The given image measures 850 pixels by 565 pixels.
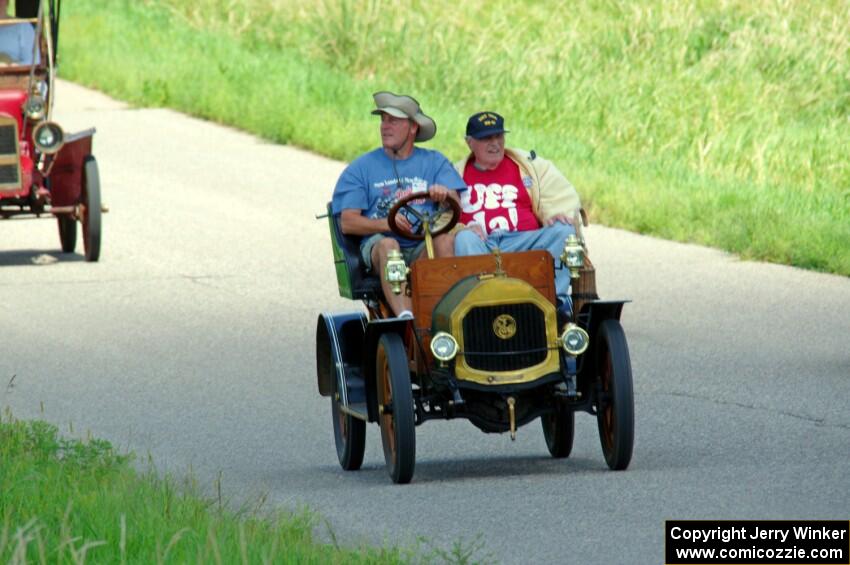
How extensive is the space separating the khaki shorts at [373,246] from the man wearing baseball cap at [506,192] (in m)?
0.31

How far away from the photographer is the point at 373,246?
902 cm

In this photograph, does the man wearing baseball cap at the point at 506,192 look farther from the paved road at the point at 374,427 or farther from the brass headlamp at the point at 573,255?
the paved road at the point at 374,427

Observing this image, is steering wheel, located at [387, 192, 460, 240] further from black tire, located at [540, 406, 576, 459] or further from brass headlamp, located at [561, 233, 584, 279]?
black tire, located at [540, 406, 576, 459]

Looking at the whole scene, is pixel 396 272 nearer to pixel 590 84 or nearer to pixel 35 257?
pixel 35 257

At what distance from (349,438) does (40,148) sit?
335 inches

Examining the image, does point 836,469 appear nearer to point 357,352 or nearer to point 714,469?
point 714,469

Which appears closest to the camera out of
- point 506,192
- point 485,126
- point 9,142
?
point 485,126

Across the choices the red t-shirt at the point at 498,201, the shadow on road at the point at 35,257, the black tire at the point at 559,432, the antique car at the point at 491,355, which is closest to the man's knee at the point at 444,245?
the antique car at the point at 491,355

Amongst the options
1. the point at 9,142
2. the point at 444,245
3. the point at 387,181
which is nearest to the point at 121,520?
the point at 444,245

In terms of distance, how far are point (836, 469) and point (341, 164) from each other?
1486cm

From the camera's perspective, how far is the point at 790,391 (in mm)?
10375

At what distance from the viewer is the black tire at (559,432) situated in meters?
8.79

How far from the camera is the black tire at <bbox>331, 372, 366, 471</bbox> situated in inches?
344

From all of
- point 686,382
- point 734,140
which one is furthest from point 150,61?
point 686,382
